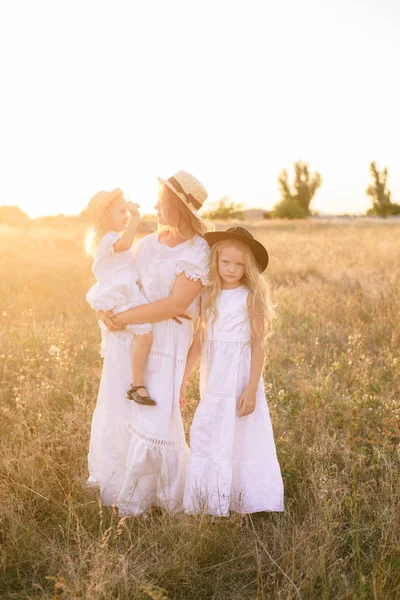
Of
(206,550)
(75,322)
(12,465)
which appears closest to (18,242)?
(75,322)

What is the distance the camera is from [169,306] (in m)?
2.76

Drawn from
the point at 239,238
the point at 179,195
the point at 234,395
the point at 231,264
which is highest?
the point at 179,195

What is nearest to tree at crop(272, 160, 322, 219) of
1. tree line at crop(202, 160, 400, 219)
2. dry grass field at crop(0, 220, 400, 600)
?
tree line at crop(202, 160, 400, 219)

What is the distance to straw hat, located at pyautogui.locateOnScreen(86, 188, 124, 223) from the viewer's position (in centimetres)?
280

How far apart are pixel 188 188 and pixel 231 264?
0.48m

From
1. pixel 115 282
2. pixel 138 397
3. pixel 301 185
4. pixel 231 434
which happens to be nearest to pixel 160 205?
pixel 115 282

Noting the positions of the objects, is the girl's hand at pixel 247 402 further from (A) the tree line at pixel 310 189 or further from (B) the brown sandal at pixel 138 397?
(A) the tree line at pixel 310 189

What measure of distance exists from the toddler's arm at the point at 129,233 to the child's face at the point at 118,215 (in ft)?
0.12

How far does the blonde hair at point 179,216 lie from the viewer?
275 cm

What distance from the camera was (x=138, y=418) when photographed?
2988mm

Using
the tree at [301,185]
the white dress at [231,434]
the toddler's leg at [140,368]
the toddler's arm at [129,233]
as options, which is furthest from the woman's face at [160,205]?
the tree at [301,185]

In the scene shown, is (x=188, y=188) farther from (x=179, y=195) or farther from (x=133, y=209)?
(x=133, y=209)

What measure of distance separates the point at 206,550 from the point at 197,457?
19.5 inches

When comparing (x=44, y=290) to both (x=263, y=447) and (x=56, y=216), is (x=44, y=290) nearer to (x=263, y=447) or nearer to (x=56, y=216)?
(x=263, y=447)
